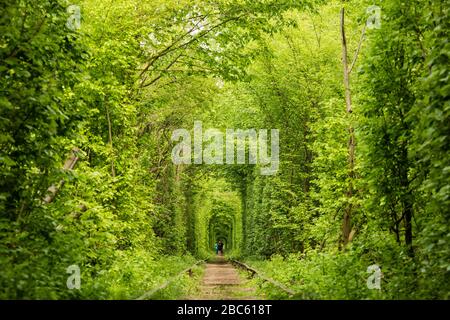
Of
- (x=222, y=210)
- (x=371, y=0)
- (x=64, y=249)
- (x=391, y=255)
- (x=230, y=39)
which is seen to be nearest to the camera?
(x=64, y=249)

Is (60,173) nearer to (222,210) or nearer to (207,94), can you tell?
(207,94)

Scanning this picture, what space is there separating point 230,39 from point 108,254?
394 inches

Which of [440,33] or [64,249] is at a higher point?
[440,33]

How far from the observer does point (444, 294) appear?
758 centimetres

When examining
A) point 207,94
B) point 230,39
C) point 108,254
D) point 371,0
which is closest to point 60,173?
point 108,254

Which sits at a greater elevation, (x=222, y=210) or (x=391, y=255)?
(x=222, y=210)

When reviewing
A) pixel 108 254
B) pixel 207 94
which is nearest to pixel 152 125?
pixel 207 94

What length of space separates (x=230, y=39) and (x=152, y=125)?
10916 millimetres

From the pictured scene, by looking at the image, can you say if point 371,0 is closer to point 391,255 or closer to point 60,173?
point 391,255

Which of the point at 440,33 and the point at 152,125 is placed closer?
the point at 440,33
